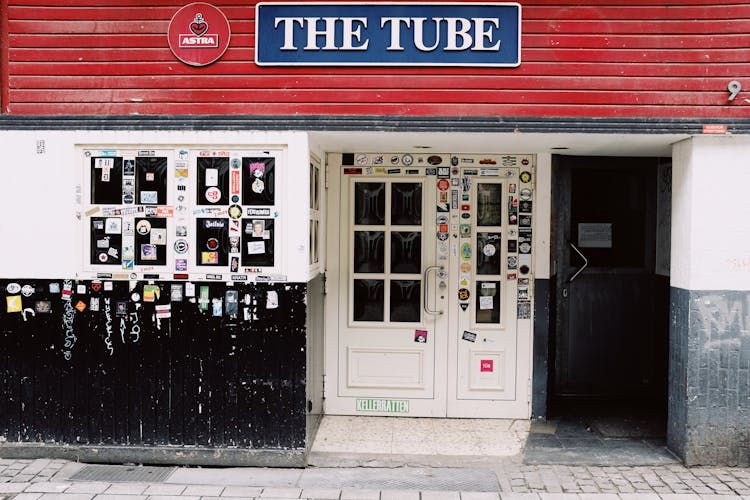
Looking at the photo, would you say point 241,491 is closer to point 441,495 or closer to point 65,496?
point 65,496

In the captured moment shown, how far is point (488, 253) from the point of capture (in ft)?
21.2

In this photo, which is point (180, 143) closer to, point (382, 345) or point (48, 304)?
point (48, 304)

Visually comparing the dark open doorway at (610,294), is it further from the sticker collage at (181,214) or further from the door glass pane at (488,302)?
the sticker collage at (181,214)

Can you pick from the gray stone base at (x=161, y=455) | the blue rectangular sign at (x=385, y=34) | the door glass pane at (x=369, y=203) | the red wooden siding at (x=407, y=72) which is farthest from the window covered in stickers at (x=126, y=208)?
the door glass pane at (x=369, y=203)

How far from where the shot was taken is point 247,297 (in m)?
5.32

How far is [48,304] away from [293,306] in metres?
1.98

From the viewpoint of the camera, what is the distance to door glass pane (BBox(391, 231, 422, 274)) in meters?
6.47

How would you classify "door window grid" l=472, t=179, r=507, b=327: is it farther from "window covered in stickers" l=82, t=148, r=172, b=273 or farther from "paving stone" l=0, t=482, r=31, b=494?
"paving stone" l=0, t=482, r=31, b=494

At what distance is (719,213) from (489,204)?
199 centimetres

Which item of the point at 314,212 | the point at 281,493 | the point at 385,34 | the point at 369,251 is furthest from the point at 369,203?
the point at 281,493

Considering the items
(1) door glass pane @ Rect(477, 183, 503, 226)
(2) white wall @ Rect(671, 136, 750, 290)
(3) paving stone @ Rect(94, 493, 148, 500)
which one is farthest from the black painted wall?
(3) paving stone @ Rect(94, 493, 148, 500)

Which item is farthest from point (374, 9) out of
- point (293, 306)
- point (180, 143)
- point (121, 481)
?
point (121, 481)

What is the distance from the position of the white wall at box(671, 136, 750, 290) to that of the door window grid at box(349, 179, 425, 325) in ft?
7.77

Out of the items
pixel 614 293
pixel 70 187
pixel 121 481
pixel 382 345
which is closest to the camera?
pixel 121 481
